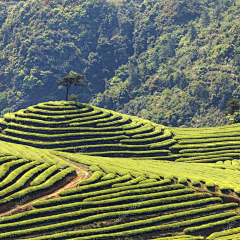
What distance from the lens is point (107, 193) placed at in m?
72.6

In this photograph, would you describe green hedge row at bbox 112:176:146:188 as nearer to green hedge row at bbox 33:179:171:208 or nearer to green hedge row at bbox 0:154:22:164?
green hedge row at bbox 33:179:171:208

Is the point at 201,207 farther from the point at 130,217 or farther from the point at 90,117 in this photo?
the point at 90,117

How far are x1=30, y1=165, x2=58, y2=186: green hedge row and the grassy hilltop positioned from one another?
0.17 meters

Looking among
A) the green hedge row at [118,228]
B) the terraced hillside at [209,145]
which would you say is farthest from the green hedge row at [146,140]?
the green hedge row at [118,228]

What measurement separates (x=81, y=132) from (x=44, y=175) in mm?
30169

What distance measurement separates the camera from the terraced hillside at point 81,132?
101250 millimetres

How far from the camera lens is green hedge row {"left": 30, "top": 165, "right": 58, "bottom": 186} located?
7172 cm

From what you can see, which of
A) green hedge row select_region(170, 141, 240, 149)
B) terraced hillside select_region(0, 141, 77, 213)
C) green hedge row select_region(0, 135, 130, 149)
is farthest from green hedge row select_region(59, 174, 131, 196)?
green hedge row select_region(170, 141, 240, 149)

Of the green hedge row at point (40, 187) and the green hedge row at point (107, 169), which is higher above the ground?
the green hedge row at point (107, 169)

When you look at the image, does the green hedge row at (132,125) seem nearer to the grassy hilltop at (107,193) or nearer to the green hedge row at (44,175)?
the grassy hilltop at (107,193)

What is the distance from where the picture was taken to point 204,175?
84375 mm

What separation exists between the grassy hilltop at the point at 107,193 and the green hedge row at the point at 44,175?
0.17 m

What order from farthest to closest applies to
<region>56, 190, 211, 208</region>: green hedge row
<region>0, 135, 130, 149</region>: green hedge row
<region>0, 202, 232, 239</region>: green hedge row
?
<region>0, 135, 130, 149</region>: green hedge row, <region>56, 190, 211, 208</region>: green hedge row, <region>0, 202, 232, 239</region>: green hedge row

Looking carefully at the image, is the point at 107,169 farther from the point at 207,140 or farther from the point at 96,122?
the point at 207,140
